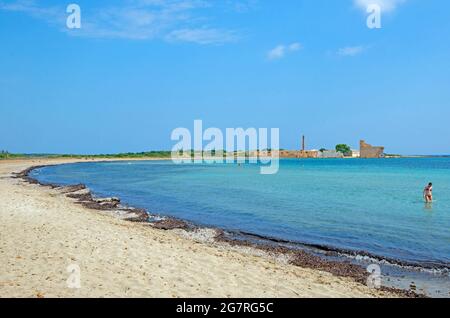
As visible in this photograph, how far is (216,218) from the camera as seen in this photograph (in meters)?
20.9

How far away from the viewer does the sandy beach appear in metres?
7.62

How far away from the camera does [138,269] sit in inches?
355

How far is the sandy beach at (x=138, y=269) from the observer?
7622 millimetres

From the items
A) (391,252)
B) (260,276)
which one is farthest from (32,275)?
(391,252)

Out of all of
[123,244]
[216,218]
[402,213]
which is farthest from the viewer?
[402,213]

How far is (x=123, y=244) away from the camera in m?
11.7

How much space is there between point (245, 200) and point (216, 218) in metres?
8.47
